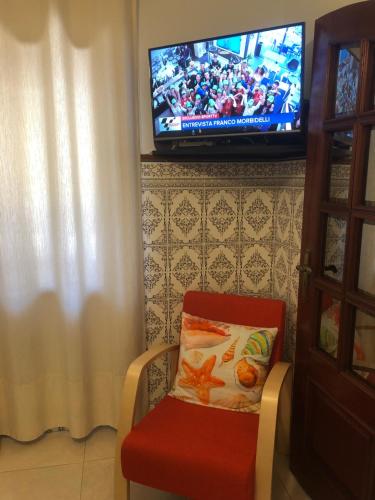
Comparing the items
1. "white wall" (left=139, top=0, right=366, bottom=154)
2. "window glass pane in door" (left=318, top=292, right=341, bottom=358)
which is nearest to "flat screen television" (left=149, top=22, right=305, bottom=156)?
"white wall" (left=139, top=0, right=366, bottom=154)

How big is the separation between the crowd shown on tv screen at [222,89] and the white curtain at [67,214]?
9.9 inches

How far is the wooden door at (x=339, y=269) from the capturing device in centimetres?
133

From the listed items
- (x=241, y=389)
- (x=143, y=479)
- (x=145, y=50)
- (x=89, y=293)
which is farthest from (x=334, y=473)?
(x=145, y=50)

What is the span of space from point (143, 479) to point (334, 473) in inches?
30.1

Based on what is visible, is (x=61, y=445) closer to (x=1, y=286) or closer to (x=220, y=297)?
(x=1, y=286)

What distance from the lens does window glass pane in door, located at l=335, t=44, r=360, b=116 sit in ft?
4.45

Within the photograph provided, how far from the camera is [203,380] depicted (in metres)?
1.72

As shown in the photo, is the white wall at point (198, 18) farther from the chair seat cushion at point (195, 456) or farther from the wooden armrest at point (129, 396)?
the chair seat cushion at point (195, 456)

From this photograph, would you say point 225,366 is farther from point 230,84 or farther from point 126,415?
point 230,84

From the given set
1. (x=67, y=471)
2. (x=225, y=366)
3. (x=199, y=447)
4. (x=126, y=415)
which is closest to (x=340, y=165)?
(x=225, y=366)

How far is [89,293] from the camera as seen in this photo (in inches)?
77.7

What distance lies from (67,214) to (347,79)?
1317 mm

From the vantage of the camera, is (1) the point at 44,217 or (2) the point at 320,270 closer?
(2) the point at 320,270

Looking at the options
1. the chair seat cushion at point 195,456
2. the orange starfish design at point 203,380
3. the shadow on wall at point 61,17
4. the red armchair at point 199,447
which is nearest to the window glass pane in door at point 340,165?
the red armchair at point 199,447
